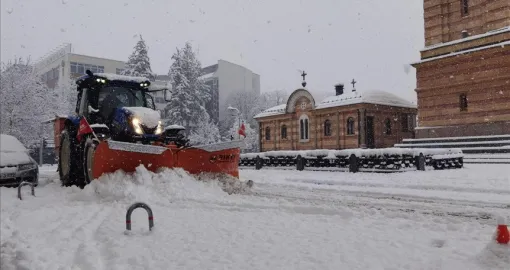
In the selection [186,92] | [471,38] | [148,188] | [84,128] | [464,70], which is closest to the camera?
[148,188]

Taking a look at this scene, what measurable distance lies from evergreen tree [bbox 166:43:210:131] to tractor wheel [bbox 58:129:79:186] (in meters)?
33.1

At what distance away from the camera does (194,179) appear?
8945mm

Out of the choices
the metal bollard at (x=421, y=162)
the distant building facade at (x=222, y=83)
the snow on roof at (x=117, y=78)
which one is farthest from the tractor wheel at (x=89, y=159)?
the distant building facade at (x=222, y=83)

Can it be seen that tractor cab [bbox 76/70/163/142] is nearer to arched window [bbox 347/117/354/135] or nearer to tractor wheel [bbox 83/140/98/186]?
tractor wheel [bbox 83/140/98/186]

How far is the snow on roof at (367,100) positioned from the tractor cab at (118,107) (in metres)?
20.4

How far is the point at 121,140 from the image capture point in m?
9.46

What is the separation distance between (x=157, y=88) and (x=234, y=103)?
53.5m

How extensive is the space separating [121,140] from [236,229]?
4.80 metres

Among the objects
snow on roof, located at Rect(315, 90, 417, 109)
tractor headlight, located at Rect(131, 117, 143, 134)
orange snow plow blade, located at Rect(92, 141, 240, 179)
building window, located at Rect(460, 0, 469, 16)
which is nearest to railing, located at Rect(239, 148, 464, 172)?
orange snow plow blade, located at Rect(92, 141, 240, 179)

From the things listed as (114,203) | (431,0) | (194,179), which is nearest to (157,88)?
(194,179)

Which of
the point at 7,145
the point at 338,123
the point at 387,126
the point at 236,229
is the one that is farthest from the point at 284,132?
the point at 7,145

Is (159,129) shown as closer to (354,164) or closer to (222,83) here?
(354,164)

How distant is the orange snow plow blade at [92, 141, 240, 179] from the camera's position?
841 cm

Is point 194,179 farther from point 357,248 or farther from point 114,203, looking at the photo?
point 357,248
